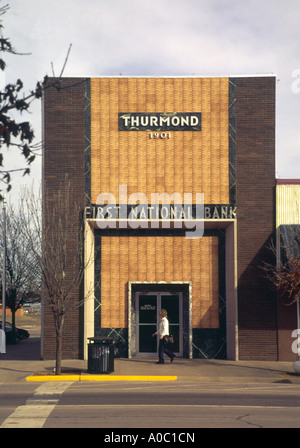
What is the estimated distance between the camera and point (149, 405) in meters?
13.2

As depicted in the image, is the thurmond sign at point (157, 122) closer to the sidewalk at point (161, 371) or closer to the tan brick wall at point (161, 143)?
the tan brick wall at point (161, 143)

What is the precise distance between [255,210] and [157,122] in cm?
485

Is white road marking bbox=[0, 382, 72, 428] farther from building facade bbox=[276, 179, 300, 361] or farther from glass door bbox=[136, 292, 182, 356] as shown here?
building facade bbox=[276, 179, 300, 361]

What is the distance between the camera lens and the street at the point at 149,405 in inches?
442

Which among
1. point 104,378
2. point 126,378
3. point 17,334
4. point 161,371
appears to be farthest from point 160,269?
point 17,334

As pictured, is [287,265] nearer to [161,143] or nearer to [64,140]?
[161,143]

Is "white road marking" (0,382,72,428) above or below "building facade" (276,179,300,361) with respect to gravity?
below

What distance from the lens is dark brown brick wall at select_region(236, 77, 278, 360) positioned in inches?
853

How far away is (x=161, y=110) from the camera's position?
2236 centimetres

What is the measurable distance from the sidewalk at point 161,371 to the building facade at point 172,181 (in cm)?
95

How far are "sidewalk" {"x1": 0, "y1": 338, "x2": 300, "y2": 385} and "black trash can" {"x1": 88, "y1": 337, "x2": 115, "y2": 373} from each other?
A: 27 cm

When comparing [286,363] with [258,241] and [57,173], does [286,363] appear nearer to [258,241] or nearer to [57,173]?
[258,241]

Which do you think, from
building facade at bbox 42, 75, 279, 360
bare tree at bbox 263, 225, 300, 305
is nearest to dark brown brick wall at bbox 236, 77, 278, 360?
building facade at bbox 42, 75, 279, 360

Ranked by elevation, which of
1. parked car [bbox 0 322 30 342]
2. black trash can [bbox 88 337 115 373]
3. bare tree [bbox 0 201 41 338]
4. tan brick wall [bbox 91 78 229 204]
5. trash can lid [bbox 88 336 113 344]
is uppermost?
tan brick wall [bbox 91 78 229 204]
